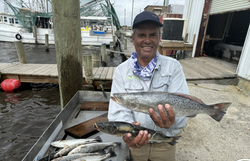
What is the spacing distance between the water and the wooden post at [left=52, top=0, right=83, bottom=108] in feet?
9.14

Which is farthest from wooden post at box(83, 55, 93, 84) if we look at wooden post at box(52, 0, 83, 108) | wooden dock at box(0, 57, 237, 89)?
wooden post at box(52, 0, 83, 108)

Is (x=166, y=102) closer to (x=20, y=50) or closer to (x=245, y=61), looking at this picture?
(x=245, y=61)

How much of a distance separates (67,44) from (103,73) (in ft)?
14.3

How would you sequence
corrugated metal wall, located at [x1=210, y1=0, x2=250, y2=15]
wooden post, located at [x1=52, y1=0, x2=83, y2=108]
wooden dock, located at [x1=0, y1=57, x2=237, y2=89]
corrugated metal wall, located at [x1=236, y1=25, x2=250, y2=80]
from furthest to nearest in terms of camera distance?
1. wooden dock, located at [x1=0, y1=57, x2=237, y2=89]
2. corrugated metal wall, located at [x1=210, y1=0, x2=250, y2=15]
3. corrugated metal wall, located at [x1=236, y1=25, x2=250, y2=80]
4. wooden post, located at [x1=52, y1=0, x2=83, y2=108]

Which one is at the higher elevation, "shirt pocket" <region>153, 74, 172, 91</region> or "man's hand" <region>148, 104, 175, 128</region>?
"shirt pocket" <region>153, 74, 172, 91</region>

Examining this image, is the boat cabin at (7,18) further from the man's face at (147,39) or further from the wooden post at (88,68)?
the man's face at (147,39)

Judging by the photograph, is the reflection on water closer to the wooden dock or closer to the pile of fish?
the wooden dock

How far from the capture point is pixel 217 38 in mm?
11570

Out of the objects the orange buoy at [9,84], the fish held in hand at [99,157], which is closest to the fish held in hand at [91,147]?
the fish held in hand at [99,157]

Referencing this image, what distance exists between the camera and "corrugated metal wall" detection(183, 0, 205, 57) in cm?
947

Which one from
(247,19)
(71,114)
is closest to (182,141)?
(71,114)

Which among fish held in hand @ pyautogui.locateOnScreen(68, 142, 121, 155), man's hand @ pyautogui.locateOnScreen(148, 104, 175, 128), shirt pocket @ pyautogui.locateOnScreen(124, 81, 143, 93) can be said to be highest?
shirt pocket @ pyautogui.locateOnScreen(124, 81, 143, 93)

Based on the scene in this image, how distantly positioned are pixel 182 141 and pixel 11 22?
34.5m

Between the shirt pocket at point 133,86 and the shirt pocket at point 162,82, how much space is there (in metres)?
0.23
